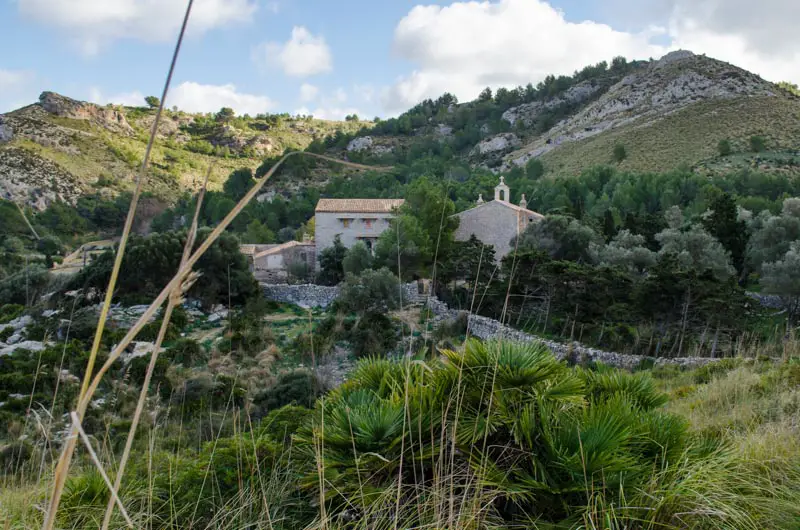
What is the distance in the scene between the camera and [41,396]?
8.39m

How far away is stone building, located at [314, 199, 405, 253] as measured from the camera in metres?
22.1

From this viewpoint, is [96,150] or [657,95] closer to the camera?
[96,150]

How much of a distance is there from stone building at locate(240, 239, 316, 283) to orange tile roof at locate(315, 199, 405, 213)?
179cm

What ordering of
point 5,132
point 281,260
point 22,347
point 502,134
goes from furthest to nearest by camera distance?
point 502,134, point 5,132, point 281,260, point 22,347

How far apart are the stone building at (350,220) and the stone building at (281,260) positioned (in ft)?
2.32

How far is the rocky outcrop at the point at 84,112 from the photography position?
4622cm

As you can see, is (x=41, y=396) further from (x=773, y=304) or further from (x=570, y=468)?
(x=773, y=304)

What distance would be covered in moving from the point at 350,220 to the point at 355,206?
65cm

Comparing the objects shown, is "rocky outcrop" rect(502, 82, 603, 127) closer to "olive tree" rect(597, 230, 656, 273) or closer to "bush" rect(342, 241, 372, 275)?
"bush" rect(342, 241, 372, 275)

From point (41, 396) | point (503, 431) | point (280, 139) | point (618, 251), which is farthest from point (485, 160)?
point (503, 431)

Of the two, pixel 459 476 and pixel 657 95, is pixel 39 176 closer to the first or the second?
pixel 459 476

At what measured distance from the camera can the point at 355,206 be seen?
2252 centimetres

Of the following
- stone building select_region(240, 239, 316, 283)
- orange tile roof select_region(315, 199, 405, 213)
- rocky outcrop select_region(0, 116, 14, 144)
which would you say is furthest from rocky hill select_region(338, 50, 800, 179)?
rocky outcrop select_region(0, 116, 14, 144)

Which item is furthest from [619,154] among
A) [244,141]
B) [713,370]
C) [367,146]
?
[244,141]
